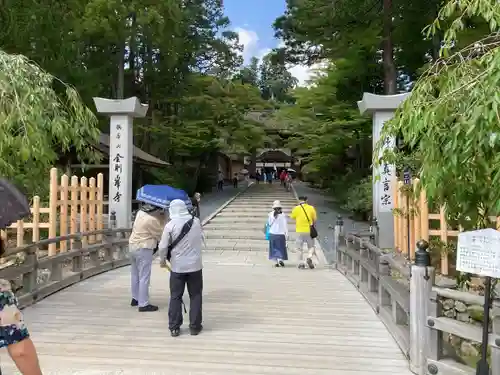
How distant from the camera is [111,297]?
698 cm

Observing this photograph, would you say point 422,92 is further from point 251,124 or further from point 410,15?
point 251,124

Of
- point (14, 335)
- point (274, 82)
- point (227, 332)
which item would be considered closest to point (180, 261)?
point (227, 332)

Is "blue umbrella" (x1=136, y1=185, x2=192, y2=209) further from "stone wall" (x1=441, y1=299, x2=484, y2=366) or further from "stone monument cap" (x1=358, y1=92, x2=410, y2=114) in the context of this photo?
"stone monument cap" (x1=358, y1=92, x2=410, y2=114)

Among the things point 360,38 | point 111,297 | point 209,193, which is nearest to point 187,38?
point 209,193

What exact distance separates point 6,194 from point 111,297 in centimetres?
459

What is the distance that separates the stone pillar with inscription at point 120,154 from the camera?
11.5 m

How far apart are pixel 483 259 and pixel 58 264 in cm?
631

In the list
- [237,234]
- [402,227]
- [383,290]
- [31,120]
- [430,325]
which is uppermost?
[31,120]

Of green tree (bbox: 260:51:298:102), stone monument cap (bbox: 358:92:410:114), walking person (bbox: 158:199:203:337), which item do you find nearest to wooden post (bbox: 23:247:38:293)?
walking person (bbox: 158:199:203:337)

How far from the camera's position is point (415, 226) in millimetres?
8445

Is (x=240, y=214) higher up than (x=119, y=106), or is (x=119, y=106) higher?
(x=119, y=106)

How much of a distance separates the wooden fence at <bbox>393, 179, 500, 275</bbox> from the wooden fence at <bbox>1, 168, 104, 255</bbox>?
243 inches

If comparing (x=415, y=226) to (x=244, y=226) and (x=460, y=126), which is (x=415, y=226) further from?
(x=244, y=226)

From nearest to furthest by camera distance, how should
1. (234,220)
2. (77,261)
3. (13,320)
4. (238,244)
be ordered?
(13,320), (77,261), (238,244), (234,220)
